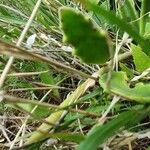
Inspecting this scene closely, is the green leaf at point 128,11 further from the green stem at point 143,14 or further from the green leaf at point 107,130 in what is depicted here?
the green leaf at point 107,130

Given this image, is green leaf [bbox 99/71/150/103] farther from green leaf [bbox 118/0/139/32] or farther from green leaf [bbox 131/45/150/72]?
green leaf [bbox 118/0/139/32]

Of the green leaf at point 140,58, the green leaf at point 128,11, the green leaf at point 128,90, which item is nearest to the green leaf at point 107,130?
the green leaf at point 128,90

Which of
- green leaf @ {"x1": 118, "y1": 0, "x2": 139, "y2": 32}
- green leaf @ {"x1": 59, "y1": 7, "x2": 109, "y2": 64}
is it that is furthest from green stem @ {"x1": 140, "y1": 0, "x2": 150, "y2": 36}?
green leaf @ {"x1": 59, "y1": 7, "x2": 109, "y2": 64}

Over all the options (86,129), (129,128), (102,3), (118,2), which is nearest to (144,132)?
(129,128)

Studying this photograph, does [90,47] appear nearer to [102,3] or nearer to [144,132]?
[144,132]

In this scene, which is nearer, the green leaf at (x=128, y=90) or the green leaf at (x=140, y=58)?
the green leaf at (x=128, y=90)

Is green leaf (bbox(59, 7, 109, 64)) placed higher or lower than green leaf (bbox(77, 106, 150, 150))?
higher

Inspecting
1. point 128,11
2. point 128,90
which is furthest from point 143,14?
point 128,90
